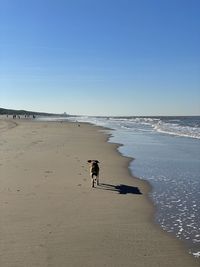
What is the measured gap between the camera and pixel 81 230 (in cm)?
810

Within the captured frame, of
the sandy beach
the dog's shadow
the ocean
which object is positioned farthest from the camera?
the dog's shadow

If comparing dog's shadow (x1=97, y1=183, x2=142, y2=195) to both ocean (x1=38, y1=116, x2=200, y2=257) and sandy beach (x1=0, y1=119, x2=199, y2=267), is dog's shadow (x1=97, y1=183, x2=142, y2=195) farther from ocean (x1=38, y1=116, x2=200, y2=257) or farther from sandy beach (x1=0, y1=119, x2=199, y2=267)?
ocean (x1=38, y1=116, x2=200, y2=257)

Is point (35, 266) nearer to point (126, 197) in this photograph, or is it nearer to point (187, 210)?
point (187, 210)

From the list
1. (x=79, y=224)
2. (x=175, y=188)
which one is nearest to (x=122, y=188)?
(x=175, y=188)

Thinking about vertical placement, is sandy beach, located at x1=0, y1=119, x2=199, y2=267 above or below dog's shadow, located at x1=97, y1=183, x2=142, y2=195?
above

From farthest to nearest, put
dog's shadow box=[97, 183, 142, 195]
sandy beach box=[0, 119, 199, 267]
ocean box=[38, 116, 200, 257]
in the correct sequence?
1. dog's shadow box=[97, 183, 142, 195]
2. ocean box=[38, 116, 200, 257]
3. sandy beach box=[0, 119, 199, 267]

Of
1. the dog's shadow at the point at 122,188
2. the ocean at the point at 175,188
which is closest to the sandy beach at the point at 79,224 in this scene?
the dog's shadow at the point at 122,188

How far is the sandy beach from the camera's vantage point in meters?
6.70

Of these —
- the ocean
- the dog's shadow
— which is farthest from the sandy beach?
the ocean

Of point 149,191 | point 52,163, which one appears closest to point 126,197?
point 149,191

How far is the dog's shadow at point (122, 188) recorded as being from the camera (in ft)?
39.3

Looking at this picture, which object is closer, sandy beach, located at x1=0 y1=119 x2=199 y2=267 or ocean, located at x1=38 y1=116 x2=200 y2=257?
sandy beach, located at x1=0 y1=119 x2=199 y2=267

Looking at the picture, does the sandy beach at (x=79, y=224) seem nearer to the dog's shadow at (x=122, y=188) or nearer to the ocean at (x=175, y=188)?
the dog's shadow at (x=122, y=188)

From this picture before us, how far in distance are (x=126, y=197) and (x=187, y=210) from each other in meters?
1.97
